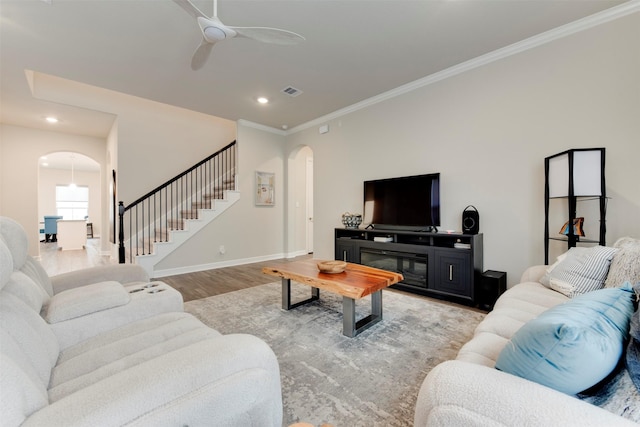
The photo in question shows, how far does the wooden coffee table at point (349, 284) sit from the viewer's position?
2.21 m

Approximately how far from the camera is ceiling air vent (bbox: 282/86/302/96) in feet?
13.3

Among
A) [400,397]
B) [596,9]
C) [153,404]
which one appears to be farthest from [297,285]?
[596,9]

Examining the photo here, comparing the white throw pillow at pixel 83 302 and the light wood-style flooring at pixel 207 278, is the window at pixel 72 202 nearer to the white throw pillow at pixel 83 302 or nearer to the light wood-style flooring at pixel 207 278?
the light wood-style flooring at pixel 207 278

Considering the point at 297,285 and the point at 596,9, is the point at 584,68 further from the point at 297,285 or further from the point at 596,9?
the point at 297,285

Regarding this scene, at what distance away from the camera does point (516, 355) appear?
0.84 m

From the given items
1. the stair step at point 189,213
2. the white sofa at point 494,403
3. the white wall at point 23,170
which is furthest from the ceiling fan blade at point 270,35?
the white wall at point 23,170

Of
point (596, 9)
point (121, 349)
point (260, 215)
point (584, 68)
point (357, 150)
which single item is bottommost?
point (121, 349)

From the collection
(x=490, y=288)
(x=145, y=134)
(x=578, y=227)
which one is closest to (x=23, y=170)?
(x=145, y=134)

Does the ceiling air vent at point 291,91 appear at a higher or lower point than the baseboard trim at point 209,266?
higher

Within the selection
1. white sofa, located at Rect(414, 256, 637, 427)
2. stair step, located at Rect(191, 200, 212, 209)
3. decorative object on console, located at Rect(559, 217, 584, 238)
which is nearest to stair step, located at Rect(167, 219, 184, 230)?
stair step, located at Rect(191, 200, 212, 209)

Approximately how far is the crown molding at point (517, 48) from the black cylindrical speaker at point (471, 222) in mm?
1810

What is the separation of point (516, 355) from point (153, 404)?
1.08 meters

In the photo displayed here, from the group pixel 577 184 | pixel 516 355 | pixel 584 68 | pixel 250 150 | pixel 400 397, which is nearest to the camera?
pixel 516 355

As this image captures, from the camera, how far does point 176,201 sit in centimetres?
581
